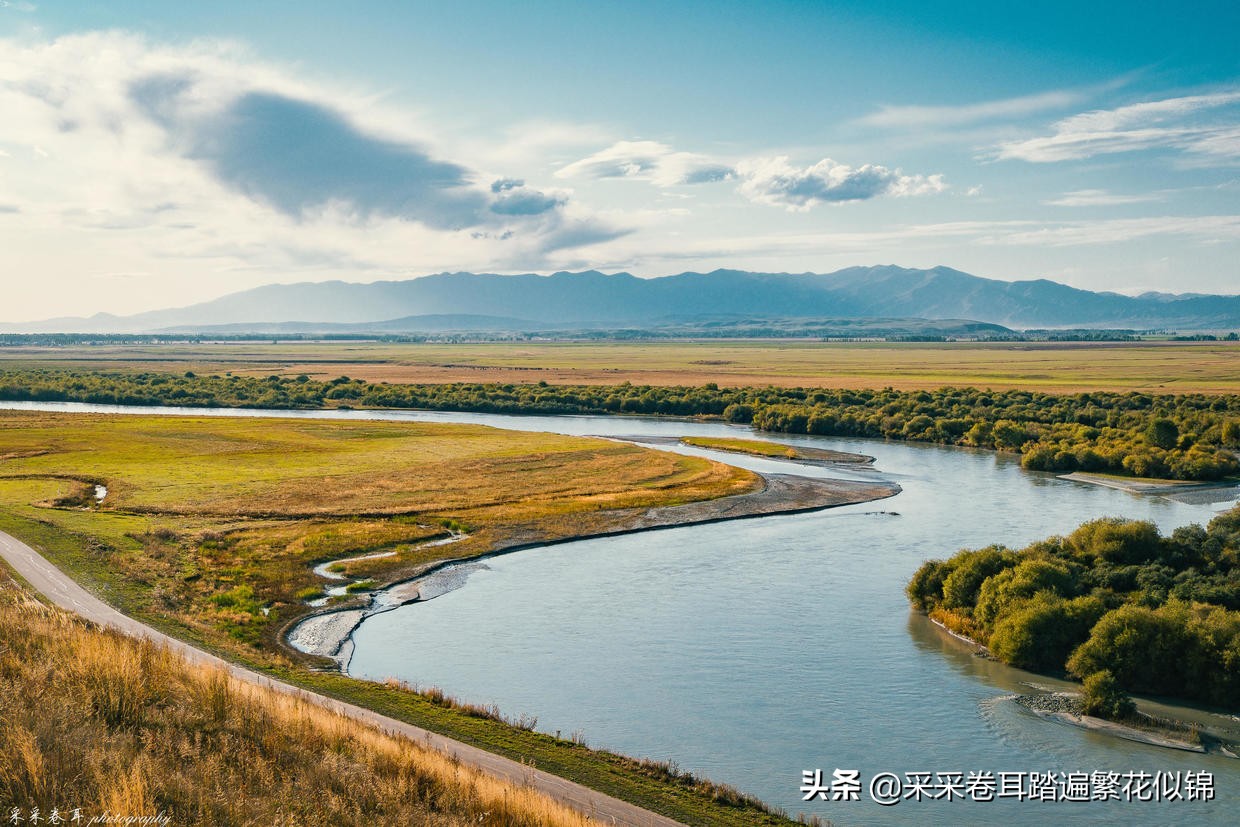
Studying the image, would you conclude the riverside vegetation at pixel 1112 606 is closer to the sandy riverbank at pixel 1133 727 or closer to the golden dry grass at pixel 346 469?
the sandy riverbank at pixel 1133 727

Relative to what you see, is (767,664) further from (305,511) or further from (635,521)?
(305,511)

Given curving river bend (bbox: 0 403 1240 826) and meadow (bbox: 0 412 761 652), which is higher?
meadow (bbox: 0 412 761 652)

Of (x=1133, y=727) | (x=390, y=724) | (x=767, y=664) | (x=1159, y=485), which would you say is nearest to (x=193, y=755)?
(x=390, y=724)

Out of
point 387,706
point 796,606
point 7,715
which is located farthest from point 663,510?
point 7,715

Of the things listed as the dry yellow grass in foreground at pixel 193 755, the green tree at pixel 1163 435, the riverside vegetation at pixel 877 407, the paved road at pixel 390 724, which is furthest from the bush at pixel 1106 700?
the green tree at pixel 1163 435

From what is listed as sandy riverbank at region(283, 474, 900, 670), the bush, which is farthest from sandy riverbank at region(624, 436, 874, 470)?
the bush

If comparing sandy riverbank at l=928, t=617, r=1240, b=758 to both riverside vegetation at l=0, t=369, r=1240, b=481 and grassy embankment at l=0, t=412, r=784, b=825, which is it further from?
riverside vegetation at l=0, t=369, r=1240, b=481

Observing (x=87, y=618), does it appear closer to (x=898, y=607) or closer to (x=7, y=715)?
(x=7, y=715)
